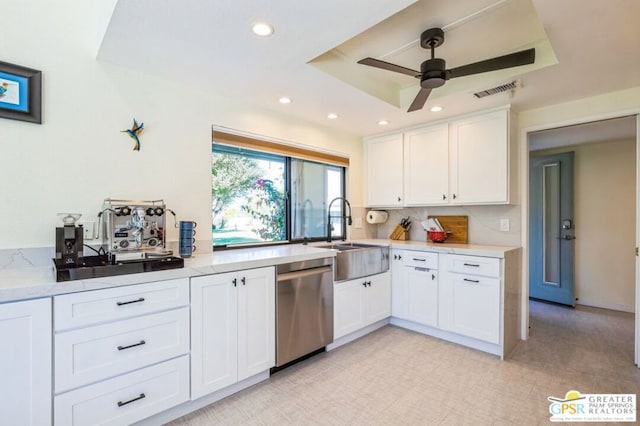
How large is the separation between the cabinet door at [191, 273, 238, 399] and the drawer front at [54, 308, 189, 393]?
82 mm

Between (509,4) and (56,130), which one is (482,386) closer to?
(509,4)

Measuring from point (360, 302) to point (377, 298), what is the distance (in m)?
0.27

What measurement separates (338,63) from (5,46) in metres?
2.02

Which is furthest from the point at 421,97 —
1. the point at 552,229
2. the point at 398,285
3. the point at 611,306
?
the point at 611,306

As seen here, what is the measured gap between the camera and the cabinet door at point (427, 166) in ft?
10.7

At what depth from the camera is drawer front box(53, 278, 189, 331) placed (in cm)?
141

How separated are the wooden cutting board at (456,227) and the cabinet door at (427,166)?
359mm

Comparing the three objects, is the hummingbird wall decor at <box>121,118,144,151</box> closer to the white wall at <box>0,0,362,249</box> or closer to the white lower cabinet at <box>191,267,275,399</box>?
the white wall at <box>0,0,362,249</box>

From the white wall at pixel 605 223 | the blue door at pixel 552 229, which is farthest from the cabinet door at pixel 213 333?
the white wall at pixel 605 223

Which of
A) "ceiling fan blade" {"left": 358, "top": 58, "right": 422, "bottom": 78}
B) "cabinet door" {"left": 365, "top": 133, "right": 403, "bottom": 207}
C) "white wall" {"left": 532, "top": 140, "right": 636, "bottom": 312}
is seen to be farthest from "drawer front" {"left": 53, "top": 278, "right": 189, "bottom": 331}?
"white wall" {"left": 532, "top": 140, "right": 636, "bottom": 312}

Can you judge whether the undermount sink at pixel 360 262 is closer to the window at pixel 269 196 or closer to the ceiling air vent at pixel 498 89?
the window at pixel 269 196

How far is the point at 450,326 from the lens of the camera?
Result: 2.88m

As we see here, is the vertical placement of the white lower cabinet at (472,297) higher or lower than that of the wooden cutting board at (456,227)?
lower

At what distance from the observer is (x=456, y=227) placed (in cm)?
346
